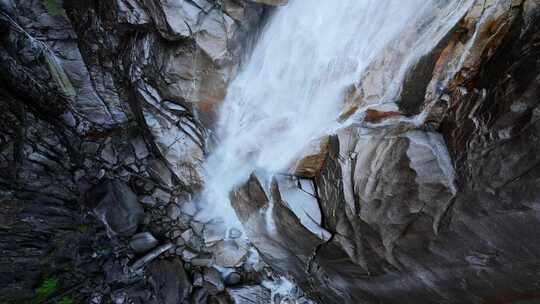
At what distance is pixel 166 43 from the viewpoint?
3.21 meters

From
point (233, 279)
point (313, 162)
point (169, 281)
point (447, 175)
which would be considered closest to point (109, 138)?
point (169, 281)

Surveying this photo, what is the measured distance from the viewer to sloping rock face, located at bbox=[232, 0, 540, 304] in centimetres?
233

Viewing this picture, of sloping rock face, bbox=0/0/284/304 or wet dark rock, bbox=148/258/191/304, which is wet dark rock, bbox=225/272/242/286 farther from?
wet dark rock, bbox=148/258/191/304

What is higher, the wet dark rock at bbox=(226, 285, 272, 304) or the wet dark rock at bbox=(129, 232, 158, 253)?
the wet dark rock at bbox=(129, 232, 158, 253)

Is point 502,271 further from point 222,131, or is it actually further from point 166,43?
point 166,43

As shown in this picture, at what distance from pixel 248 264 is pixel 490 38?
14.2ft

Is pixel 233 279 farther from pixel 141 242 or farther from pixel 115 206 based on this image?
pixel 115 206

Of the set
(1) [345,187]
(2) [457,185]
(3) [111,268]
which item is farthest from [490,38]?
(3) [111,268]

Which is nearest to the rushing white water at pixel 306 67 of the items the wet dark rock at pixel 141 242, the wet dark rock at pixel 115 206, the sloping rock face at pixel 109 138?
the sloping rock face at pixel 109 138

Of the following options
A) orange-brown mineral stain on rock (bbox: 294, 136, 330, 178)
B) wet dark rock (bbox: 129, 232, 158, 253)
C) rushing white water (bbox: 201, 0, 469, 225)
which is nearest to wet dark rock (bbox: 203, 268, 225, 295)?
wet dark rock (bbox: 129, 232, 158, 253)

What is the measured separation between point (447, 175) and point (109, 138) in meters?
4.52

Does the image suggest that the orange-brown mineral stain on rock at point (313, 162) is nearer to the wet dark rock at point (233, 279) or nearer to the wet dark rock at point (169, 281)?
the wet dark rock at point (233, 279)

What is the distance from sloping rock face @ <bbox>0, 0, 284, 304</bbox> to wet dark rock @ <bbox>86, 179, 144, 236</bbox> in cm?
2

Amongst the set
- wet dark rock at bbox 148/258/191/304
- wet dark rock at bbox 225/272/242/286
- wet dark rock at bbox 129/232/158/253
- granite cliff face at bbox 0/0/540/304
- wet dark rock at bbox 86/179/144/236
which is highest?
granite cliff face at bbox 0/0/540/304
